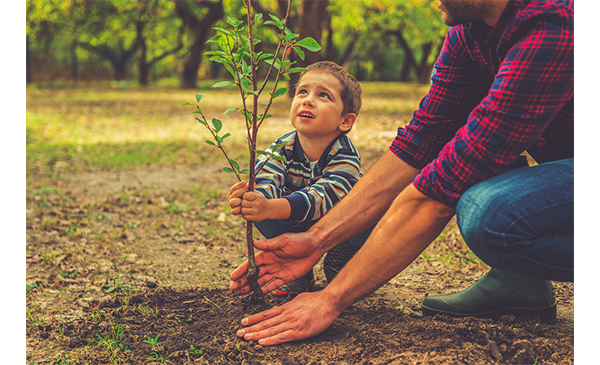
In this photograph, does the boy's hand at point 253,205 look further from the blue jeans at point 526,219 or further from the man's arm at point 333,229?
the blue jeans at point 526,219

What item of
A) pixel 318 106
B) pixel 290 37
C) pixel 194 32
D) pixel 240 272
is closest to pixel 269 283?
pixel 240 272

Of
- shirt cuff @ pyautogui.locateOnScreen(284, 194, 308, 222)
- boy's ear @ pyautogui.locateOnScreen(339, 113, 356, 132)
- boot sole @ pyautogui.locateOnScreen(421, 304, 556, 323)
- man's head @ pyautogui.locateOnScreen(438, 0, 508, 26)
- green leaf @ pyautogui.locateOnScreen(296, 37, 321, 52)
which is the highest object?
man's head @ pyautogui.locateOnScreen(438, 0, 508, 26)

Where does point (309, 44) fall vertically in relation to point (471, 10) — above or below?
below

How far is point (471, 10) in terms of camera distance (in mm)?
1808

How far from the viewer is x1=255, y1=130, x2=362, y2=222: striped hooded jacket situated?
92.3 inches

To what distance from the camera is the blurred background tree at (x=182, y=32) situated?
72.6 ft

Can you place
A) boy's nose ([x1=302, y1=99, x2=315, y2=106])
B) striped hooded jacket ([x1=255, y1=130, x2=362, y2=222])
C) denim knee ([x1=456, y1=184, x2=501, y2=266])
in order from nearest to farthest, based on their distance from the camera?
denim knee ([x1=456, y1=184, x2=501, y2=266]) < striped hooded jacket ([x1=255, y1=130, x2=362, y2=222]) < boy's nose ([x1=302, y1=99, x2=315, y2=106])

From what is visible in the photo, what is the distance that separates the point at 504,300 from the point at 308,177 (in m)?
1.12

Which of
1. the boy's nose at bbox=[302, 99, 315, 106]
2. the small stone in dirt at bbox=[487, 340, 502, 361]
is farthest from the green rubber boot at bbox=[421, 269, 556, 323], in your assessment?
the boy's nose at bbox=[302, 99, 315, 106]

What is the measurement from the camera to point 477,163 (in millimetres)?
1764

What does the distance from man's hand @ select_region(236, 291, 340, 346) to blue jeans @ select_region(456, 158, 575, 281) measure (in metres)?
0.65

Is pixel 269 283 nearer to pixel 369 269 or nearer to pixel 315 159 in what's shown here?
pixel 369 269

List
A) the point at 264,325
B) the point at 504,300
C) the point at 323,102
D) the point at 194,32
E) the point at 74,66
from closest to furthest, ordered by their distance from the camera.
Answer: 1. the point at 264,325
2. the point at 504,300
3. the point at 323,102
4. the point at 194,32
5. the point at 74,66

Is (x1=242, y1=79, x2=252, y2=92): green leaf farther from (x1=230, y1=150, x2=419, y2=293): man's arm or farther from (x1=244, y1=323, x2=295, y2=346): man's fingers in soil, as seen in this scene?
(x1=244, y1=323, x2=295, y2=346): man's fingers in soil
